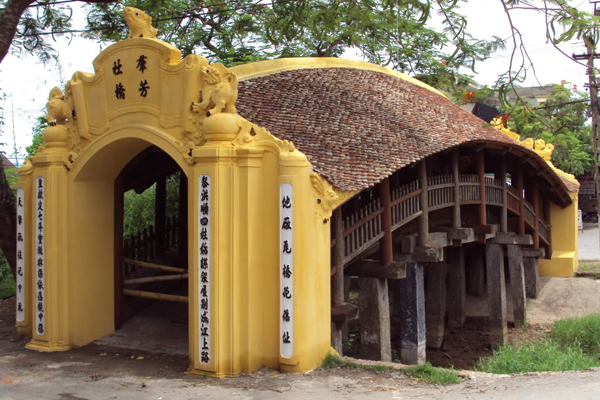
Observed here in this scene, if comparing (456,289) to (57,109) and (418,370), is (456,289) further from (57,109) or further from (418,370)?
(57,109)

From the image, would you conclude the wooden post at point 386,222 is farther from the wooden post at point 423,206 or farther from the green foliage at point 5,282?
the green foliage at point 5,282

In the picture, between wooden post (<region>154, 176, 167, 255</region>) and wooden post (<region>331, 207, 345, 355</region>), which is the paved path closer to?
wooden post (<region>331, 207, 345, 355</region>)

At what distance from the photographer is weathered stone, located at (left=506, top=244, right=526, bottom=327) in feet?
58.6

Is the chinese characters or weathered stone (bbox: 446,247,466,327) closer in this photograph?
the chinese characters

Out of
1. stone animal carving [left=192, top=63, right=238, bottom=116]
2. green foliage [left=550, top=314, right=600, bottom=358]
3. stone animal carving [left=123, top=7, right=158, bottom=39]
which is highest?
stone animal carving [left=123, top=7, right=158, bottom=39]

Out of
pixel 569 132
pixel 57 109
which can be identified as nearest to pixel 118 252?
pixel 57 109

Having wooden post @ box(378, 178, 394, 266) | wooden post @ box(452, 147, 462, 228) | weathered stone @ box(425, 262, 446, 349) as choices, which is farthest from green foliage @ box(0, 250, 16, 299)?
wooden post @ box(452, 147, 462, 228)

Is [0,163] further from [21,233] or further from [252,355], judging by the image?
[252,355]

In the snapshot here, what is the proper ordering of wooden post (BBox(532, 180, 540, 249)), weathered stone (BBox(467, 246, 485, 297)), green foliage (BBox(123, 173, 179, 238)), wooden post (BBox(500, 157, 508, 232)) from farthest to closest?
green foliage (BBox(123, 173, 179, 238)), weathered stone (BBox(467, 246, 485, 297)), wooden post (BBox(532, 180, 540, 249)), wooden post (BBox(500, 157, 508, 232))

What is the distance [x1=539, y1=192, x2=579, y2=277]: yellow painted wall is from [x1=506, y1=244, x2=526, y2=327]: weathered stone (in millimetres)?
2870

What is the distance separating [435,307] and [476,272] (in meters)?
3.48

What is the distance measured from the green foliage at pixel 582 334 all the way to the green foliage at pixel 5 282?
1240cm

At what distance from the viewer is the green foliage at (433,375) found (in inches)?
334

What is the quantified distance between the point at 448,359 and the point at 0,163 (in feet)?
35.7
